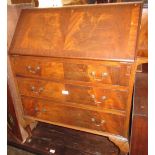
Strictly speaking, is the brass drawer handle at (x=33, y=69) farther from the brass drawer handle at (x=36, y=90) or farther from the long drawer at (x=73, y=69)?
the brass drawer handle at (x=36, y=90)

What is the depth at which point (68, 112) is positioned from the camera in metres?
1.51

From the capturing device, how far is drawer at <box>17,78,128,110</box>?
1.27 meters

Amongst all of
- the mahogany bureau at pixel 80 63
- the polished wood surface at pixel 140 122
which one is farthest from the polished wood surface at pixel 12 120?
the polished wood surface at pixel 140 122

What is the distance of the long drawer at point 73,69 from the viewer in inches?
45.9

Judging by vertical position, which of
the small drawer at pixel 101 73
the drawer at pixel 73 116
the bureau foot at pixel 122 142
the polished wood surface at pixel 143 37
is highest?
the polished wood surface at pixel 143 37

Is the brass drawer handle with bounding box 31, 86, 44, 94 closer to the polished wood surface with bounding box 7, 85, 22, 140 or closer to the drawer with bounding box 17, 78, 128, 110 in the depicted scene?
the drawer with bounding box 17, 78, 128, 110

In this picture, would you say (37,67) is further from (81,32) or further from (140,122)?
(140,122)

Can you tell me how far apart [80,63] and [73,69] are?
0.08 m

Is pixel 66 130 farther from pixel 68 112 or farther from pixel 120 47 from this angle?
pixel 120 47

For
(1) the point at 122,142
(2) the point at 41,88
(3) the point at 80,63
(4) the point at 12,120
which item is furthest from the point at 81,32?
(4) the point at 12,120

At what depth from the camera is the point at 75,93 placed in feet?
4.54

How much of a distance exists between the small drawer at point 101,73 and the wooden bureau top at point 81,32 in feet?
0.20

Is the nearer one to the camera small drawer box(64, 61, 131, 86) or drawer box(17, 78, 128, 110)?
small drawer box(64, 61, 131, 86)

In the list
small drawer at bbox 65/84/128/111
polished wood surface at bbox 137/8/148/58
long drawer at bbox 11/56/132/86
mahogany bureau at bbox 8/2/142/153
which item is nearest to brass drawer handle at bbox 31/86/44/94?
mahogany bureau at bbox 8/2/142/153
